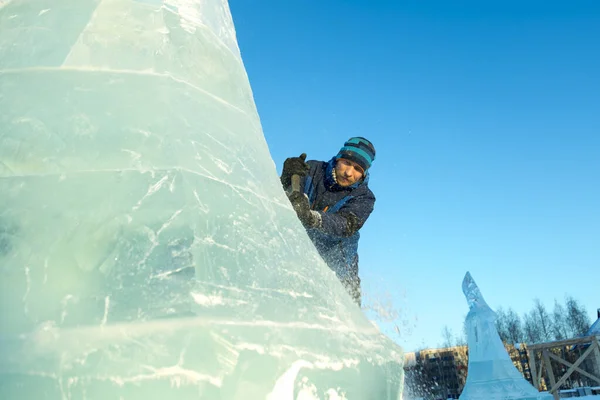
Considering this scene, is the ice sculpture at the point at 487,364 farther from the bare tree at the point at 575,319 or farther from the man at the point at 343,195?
the bare tree at the point at 575,319

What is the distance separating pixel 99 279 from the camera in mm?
845

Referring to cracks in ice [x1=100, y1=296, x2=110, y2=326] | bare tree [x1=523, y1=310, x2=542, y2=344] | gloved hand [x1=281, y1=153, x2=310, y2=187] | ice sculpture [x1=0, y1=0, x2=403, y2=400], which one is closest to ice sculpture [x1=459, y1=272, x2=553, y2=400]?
gloved hand [x1=281, y1=153, x2=310, y2=187]

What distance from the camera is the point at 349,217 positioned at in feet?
11.0

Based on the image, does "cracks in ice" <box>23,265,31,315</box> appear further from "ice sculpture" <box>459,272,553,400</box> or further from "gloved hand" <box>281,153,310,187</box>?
"ice sculpture" <box>459,272,553,400</box>

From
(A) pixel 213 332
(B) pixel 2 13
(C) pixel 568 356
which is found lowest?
(C) pixel 568 356

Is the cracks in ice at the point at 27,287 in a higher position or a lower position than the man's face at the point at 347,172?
lower

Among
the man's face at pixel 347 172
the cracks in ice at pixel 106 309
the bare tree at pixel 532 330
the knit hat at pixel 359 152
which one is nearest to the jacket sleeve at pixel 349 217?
the man's face at pixel 347 172

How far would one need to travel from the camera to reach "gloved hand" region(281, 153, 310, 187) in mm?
3242

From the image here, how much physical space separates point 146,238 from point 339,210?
261 cm

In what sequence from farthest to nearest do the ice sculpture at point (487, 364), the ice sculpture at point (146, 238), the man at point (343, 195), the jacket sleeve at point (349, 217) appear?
the ice sculpture at point (487, 364) < the man at point (343, 195) < the jacket sleeve at point (349, 217) < the ice sculpture at point (146, 238)

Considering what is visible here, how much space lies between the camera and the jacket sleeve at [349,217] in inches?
122

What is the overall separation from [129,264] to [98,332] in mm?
134

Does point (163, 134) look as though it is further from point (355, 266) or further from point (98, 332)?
point (355, 266)

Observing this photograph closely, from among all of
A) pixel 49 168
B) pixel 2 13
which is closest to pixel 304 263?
pixel 49 168
